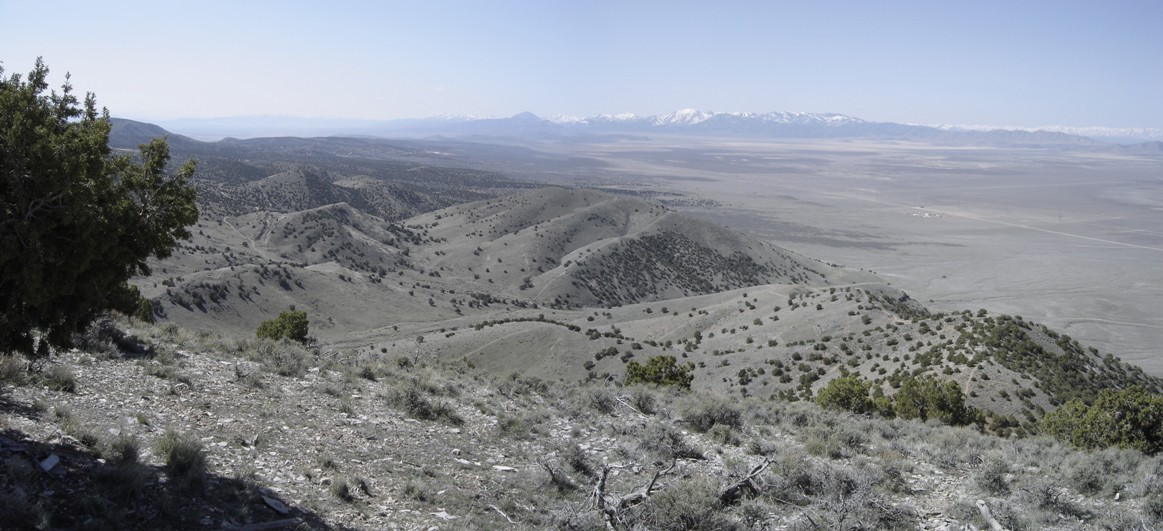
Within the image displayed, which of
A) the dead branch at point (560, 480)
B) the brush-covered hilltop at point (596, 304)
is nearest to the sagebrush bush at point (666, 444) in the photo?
the dead branch at point (560, 480)

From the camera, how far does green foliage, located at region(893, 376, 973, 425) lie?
68.7 ft

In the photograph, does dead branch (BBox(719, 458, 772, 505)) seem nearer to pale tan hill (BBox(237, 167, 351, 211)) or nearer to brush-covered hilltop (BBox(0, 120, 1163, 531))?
brush-covered hilltop (BBox(0, 120, 1163, 531))

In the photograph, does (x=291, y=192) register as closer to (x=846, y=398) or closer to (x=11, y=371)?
(x=846, y=398)

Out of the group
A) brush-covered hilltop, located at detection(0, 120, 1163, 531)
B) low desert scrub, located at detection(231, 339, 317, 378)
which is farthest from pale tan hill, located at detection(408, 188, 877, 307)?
low desert scrub, located at detection(231, 339, 317, 378)

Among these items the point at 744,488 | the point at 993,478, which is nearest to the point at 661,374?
the point at 993,478

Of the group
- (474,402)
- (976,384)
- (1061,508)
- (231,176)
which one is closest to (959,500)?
(1061,508)

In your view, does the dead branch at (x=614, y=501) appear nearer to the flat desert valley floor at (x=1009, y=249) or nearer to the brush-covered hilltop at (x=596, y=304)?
the brush-covered hilltop at (x=596, y=304)

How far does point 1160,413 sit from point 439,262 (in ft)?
275

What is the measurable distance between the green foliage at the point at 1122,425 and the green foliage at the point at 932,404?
13.6 feet

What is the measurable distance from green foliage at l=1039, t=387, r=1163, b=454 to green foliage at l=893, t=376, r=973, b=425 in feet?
13.6

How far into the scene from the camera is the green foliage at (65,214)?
7.95 meters

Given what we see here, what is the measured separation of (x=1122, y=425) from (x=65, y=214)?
21.9 metres

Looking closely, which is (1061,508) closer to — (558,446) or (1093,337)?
(558,446)

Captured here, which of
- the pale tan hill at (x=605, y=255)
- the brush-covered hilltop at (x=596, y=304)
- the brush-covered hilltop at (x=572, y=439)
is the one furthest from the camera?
the pale tan hill at (x=605, y=255)
